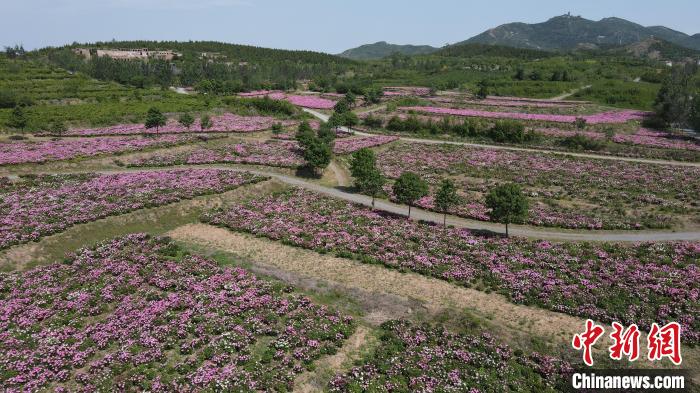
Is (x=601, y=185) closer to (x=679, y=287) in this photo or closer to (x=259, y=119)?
(x=679, y=287)

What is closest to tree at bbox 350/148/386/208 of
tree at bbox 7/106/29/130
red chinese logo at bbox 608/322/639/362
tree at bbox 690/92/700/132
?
red chinese logo at bbox 608/322/639/362

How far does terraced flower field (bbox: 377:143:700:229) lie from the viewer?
145 ft

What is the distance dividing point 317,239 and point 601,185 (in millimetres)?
40392

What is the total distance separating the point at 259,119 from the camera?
3688 inches

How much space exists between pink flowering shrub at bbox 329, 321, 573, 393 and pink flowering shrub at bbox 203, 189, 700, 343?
678cm

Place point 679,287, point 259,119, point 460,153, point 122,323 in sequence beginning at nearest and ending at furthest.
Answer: point 122,323
point 679,287
point 460,153
point 259,119

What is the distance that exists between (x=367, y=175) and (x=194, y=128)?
46.2m

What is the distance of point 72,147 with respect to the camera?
62.7 meters

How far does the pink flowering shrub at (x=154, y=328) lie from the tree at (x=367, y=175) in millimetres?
19393

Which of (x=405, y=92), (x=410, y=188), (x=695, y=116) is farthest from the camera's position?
(x=405, y=92)

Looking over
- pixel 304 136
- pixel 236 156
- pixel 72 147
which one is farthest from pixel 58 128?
pixel 304 136

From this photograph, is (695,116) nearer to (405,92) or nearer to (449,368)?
(405,92)

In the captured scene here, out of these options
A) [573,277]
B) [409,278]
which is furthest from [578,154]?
[409,278]

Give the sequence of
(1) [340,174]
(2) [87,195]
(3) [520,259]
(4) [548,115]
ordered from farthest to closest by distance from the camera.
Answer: (4) [548,115] → (1) [340,174] → (2) [87,195] → (3) [520,259]
